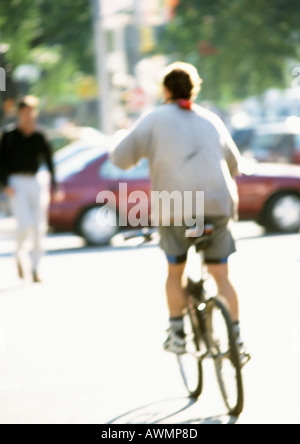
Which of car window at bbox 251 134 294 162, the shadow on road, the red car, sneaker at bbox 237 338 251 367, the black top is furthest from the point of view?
car window at bbox 251 134 294 162

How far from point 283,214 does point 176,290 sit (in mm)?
11294

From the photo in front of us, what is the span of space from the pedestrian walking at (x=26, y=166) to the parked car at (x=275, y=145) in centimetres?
1296

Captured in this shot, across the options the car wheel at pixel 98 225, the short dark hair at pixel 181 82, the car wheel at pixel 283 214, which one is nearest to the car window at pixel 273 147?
the car wheel at pixel 283 214

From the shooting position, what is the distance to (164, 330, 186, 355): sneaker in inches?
260

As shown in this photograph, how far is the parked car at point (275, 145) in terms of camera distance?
2516 centimetres

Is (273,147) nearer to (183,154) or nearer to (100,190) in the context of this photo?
(100,190)

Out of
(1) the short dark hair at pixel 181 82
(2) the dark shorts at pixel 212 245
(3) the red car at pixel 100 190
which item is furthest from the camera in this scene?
(3) the red car at pixel 100 190

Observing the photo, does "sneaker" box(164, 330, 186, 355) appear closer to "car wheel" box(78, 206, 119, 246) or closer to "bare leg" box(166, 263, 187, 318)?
"bare leg" box(166, 263, 187, 318)

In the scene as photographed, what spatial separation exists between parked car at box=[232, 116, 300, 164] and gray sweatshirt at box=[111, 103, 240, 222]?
18597 millimetres

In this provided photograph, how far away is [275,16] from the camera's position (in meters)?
31.5

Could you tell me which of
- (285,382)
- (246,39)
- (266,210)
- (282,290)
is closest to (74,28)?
(246,39)

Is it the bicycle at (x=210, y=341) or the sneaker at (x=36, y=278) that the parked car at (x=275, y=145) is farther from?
the bicycle at (x=210, y=341)

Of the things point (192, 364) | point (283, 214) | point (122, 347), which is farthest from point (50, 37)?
point (192, 364)

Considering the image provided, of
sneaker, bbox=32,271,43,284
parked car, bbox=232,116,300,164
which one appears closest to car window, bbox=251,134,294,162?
parked car, bbox=232,116,300,164
